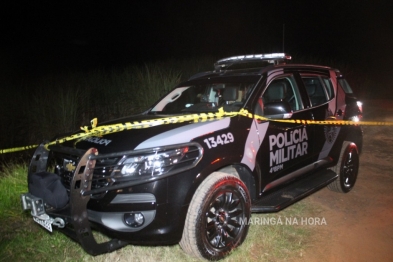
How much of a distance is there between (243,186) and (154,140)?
3.41 feet

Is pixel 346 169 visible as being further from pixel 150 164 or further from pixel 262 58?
pixel 150 164

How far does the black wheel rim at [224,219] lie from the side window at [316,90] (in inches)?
86.4

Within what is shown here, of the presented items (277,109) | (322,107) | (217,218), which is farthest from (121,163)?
(322,107)

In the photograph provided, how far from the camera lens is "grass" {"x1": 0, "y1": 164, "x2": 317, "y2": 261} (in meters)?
3.35

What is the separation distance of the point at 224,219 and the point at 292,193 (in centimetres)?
106

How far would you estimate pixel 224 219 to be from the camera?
3.32 metres

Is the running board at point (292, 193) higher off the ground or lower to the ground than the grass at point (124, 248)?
higher

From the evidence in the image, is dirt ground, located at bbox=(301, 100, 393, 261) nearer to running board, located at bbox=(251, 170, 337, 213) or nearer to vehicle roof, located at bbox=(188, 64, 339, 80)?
running board, located at bbox=(251, 170, 337, 213)

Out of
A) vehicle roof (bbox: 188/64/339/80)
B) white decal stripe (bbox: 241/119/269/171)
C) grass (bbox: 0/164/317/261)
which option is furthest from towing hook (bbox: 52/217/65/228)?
vehicle roof (bbox: 188/64/339/80)

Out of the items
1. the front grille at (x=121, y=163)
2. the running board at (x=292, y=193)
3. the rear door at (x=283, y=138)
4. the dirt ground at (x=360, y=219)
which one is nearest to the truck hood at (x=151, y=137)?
the front grille at (x=121, y=163)

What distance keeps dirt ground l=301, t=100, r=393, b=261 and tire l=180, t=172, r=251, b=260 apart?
72 centimetres

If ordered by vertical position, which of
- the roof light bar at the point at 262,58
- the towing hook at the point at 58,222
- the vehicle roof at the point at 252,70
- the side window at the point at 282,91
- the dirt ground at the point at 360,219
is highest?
the roof light bar at the point at 262,58

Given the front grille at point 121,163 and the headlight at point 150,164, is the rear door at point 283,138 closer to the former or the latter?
the front grille at point 121,163

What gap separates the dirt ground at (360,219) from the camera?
3.48 m
